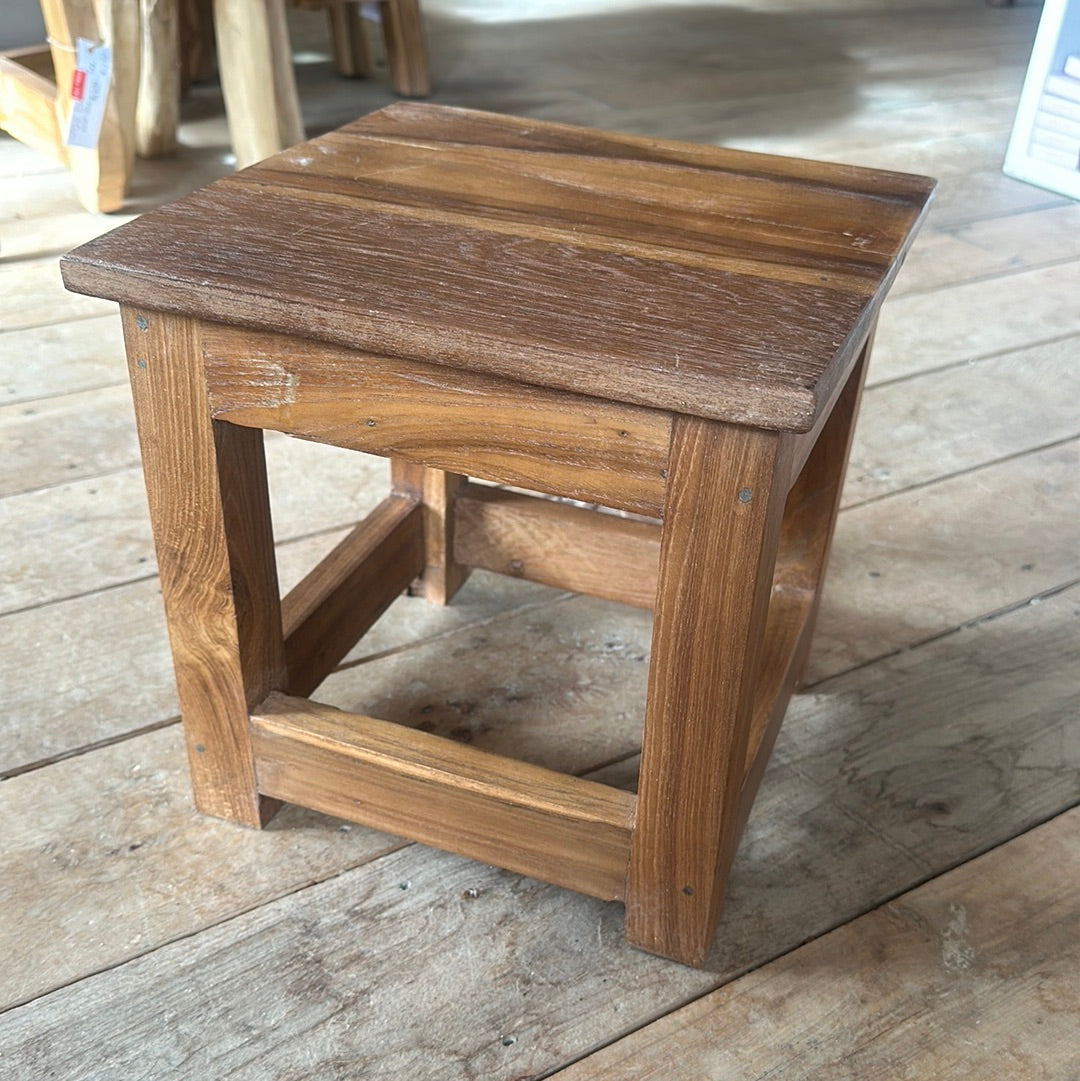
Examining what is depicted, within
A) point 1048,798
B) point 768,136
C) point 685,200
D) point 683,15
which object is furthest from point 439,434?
point 683,15

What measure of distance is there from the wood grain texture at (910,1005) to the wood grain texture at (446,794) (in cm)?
11

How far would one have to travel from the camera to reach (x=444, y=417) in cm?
65

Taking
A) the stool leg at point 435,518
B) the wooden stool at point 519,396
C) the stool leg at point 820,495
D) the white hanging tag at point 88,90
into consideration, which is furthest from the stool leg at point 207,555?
the white hanging tag at point 88,90

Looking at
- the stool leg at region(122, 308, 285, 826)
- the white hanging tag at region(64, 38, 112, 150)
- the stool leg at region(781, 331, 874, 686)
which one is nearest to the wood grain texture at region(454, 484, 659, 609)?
the stool leg at region(781, 331, 874, 686)

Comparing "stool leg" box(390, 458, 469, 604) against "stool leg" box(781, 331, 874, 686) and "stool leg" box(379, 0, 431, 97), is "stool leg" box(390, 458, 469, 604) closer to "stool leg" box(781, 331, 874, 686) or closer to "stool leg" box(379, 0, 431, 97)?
"stool leg" box(781, 331, 874, 686)

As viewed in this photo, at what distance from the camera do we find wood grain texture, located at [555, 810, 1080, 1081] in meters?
0.73

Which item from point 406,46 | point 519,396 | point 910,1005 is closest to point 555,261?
point 519,396

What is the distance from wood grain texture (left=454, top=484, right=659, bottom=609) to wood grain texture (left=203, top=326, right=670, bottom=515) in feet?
1.20

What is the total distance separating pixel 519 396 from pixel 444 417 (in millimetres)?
48

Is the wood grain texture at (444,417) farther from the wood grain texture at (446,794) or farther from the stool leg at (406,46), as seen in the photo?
the stool leg at (406,46)

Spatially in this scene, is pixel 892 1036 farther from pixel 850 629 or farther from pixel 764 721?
pixel 850 629

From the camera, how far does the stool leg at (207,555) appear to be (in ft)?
2.29

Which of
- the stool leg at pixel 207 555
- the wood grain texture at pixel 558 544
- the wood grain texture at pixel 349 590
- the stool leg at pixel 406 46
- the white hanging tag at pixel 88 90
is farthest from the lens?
the stool leg at pixel 406 46

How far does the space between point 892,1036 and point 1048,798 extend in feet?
0.91
